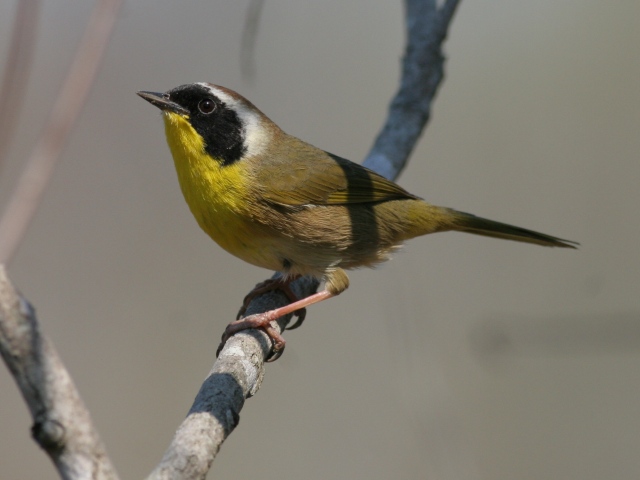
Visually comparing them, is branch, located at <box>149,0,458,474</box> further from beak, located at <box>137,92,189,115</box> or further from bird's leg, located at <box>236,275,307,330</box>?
beak, located at <box>137,92,189,115</box>

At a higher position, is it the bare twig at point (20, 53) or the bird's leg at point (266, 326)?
the bare twig at point (20, 53)

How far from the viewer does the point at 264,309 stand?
418 cm

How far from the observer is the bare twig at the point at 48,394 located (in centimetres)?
108

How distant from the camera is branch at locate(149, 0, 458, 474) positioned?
183 centimetres

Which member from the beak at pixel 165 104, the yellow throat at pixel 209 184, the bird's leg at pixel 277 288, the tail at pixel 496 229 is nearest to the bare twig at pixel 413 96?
the tail at pixel 496 229

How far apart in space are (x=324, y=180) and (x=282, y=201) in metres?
0.43

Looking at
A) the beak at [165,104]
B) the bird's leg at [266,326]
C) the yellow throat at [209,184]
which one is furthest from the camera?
the beak at [165,104]

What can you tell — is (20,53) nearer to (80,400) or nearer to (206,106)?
(80,400)

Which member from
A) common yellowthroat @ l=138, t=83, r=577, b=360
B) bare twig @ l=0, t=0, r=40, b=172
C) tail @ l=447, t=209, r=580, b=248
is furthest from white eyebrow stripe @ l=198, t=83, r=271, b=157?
bare twig @ l=0, t=0, r=40, b=172

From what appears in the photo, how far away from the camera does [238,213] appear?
13.1 feet

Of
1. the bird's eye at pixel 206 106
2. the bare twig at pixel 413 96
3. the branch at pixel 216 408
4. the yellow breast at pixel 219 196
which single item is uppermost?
the bare twig at pixel 413 96

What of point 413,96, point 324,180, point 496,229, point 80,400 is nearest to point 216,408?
point 80,400

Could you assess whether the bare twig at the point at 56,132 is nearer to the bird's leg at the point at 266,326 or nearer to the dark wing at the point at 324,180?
the bird's leg at the point at 266,326

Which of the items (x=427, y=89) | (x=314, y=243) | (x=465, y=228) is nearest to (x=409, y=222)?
(x=465, y=228)
